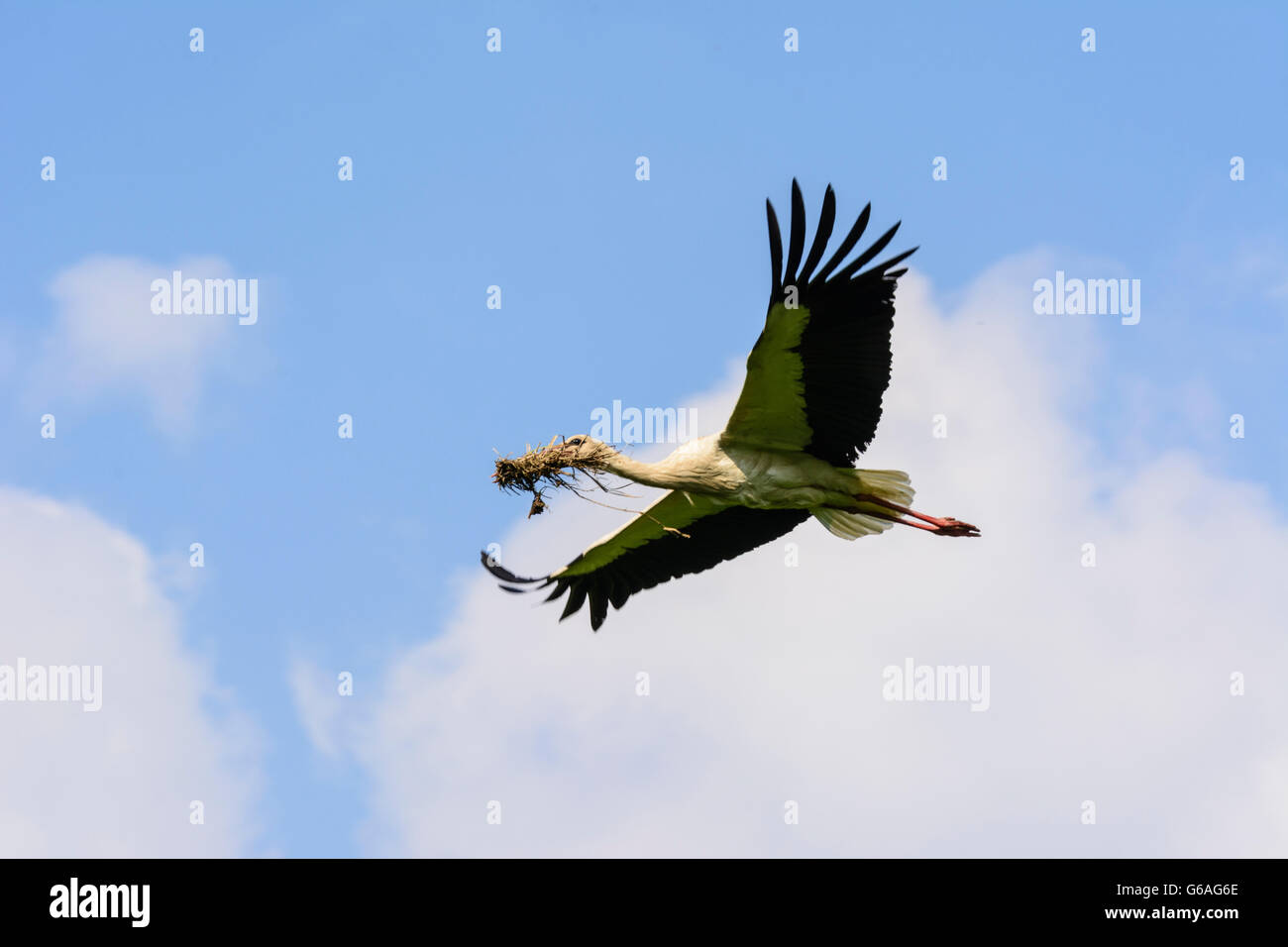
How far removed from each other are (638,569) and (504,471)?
227cm

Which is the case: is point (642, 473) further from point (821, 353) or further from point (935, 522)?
point (935, 522)

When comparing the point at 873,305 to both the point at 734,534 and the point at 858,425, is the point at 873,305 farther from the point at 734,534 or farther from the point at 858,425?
the point at 734,534

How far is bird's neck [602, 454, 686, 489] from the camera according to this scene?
11.8 meters

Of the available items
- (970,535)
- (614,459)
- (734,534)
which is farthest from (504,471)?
(970,535)

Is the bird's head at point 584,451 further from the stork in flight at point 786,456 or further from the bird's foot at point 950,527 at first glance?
the bird's foot at point 950,527

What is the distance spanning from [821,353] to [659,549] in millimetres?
2811

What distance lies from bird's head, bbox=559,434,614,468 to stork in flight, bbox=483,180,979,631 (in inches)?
0.5

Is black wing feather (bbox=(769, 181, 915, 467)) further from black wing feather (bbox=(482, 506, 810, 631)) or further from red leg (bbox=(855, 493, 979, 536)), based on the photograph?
black wing feather (bbox=(482, 506, 810, 631))

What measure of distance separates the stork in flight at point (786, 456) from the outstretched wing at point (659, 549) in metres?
0.01

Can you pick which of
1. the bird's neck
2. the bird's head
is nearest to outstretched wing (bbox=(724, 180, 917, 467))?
the bird's neck

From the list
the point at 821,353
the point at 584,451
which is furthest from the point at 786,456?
the point at 584,451
